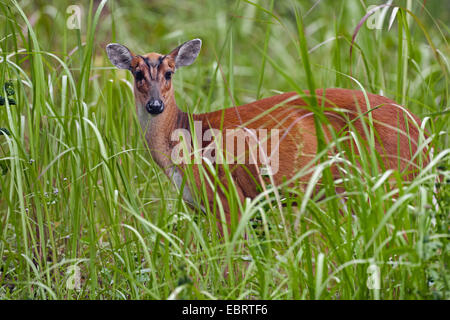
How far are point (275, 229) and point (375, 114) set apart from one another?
134 cm

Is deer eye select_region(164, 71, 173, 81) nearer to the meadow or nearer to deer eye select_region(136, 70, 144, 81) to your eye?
deer eye select_region(136, 70, 144, 81)

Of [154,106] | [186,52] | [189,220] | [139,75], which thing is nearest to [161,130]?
[154,106]

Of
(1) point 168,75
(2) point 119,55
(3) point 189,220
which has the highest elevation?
(2) point 119,55

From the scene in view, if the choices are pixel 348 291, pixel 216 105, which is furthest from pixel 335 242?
pixel 216 105

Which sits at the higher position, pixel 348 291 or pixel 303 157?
pixel 303 157

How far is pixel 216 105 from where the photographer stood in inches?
222

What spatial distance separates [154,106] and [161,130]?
1.06ft

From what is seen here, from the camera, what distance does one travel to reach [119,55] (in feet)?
13.3

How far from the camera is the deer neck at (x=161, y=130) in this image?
418 cm

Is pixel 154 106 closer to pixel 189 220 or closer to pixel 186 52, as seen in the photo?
pixel 186 52

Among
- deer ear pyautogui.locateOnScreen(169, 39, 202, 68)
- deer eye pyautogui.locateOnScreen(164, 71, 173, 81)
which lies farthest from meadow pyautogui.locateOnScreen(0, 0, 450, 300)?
deer eye pyautogui.locateOnScreen(164, 71, 173, 81)

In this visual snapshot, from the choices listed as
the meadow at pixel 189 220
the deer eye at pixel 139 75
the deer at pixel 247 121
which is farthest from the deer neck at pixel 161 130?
the deer eye at pixel 139 75
